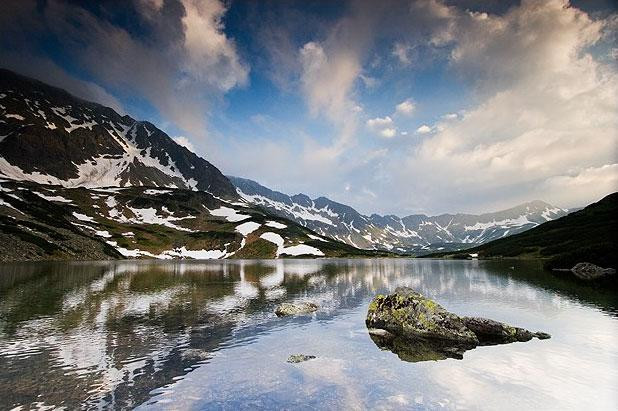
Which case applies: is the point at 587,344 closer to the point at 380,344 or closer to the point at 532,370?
the point at 532,370

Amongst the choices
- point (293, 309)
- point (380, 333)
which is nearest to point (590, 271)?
point (293, 309)

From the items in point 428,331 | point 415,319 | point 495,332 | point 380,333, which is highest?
point 415,319

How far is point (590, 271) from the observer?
3467 inches

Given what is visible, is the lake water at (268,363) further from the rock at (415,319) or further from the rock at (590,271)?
the rock at (590,271)

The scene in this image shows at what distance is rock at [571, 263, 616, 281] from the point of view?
273ft

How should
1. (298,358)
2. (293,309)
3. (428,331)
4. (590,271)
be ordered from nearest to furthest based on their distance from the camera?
(298,358)
(428,331)
(293,309)
(590,271)

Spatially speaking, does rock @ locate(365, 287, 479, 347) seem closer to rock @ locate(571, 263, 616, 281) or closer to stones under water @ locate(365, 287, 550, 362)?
stones under water @ locate(365, 287, 550, 362)

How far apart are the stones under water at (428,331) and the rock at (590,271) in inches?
2746

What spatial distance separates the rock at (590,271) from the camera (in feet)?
273

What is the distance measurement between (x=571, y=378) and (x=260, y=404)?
16.0m

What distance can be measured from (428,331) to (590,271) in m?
82.6

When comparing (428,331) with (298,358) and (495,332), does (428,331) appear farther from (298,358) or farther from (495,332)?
(298,358)

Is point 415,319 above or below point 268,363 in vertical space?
above

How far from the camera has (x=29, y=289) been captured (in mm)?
53906
